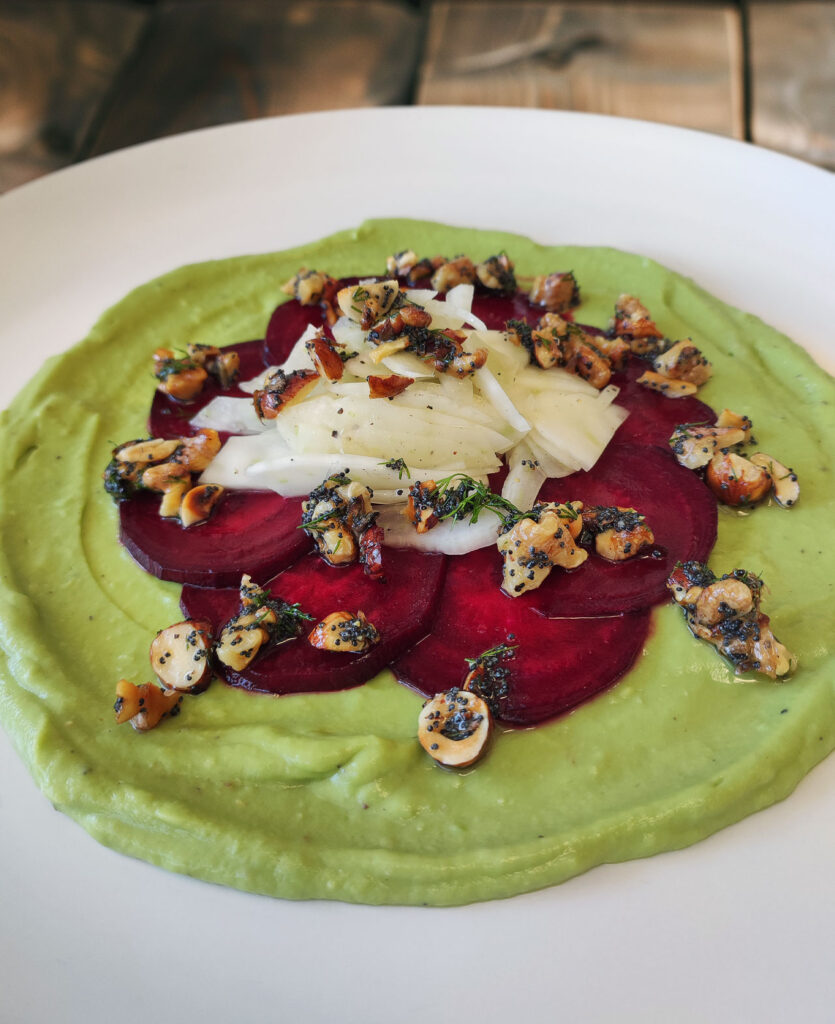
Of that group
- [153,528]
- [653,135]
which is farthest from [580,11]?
[153,528]

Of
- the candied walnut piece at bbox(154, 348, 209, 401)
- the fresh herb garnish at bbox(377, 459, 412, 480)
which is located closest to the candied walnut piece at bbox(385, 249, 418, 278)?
the candied walnut piece at bbox(154, 348, 209, 401)

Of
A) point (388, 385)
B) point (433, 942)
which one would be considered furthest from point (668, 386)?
point (433, 942)

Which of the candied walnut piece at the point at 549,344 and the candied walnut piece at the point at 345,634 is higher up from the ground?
the candied walnut piece at the point at 549,344

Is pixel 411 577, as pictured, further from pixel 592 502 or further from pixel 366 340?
pixel 366 340

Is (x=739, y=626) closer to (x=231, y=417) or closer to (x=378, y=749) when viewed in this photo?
(x=378, y=749)

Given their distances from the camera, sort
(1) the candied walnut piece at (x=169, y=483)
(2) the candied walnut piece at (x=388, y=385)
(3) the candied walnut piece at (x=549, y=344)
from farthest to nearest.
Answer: (3) the candied walnut piece at (x=549, y=344)
(1) the candied walnut piece at (x=169, y=483)
(2) the candied walnut piece at (x=388, y=385)

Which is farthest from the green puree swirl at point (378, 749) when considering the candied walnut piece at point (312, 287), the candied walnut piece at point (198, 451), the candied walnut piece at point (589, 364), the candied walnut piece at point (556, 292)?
the candied walnut piece at point (312, 287)

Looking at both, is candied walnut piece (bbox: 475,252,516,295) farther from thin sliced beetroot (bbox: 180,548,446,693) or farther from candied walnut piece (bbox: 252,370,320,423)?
thin sliced beetroot (bbox: 180,548,446,693)

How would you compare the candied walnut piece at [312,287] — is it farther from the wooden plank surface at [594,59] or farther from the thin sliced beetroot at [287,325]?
the wooden plank surface at [594,59]
